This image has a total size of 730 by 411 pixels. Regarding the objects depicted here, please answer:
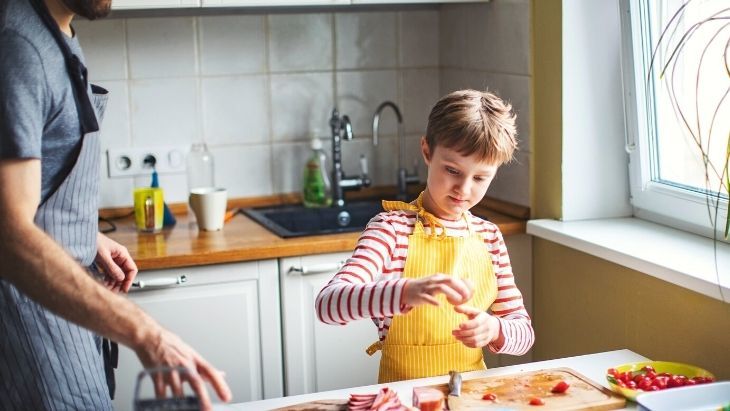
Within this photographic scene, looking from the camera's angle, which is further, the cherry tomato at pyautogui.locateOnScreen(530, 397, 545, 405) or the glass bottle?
the glass bottle

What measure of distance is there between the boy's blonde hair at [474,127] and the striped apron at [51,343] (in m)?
0.62

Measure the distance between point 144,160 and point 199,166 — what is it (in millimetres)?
169

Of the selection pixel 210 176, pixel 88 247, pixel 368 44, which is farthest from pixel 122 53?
pixel 88 247

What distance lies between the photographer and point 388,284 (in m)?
1.63

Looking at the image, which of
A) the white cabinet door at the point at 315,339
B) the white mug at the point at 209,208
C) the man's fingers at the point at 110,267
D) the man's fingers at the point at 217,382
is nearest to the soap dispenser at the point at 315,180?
the white mug at the point at 209,208

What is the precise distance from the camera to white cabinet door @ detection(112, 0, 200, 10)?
2523 mm

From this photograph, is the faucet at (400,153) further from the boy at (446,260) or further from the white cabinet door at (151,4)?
the boy at (446,260)

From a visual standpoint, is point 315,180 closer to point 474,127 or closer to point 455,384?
point 474,127

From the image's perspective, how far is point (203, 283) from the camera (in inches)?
99.3

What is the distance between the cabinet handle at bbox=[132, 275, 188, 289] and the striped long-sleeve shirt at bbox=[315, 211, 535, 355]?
763 mm

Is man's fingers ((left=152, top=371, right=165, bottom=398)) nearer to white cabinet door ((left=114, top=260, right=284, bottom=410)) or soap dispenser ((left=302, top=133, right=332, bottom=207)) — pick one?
white cabinet door ((left=114, top=260, right=284, bottom=410))

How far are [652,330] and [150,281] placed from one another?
124 cm

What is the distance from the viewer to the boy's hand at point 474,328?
5.46ft

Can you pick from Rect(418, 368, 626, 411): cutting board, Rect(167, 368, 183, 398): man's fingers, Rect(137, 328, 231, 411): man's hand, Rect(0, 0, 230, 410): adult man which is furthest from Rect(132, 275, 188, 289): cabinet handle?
Rect(167, 368, 183, 398): man's fingers
